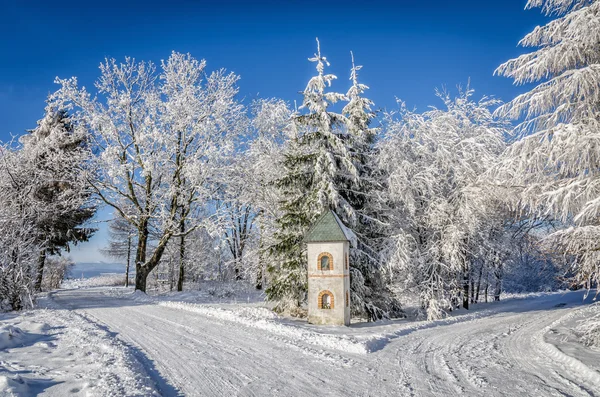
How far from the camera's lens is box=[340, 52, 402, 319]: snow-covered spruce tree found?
17953 millimetres

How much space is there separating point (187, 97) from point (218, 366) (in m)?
19.5

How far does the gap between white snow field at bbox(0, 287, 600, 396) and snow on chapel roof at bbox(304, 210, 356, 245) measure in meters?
3.55

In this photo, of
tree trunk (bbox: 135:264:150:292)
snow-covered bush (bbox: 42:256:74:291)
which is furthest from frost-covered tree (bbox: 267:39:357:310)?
snow-covered bush (bbox: 42:256:74:291)

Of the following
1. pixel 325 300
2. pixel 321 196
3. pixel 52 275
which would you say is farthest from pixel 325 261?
pixel 52 275

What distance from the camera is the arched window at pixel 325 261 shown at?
1574 cm

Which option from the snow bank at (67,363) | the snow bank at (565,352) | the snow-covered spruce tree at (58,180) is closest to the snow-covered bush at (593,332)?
the snow bank at (565,352)

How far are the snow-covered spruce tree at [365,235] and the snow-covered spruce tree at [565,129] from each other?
7.74m

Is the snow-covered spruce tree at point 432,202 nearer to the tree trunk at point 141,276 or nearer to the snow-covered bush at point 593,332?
the snow-covered bush at point 593,332

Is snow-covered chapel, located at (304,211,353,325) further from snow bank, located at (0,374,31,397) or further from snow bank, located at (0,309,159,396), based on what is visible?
snow bank, located at (0,374,31,397)

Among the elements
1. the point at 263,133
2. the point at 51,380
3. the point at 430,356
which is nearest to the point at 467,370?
the point at 430,356

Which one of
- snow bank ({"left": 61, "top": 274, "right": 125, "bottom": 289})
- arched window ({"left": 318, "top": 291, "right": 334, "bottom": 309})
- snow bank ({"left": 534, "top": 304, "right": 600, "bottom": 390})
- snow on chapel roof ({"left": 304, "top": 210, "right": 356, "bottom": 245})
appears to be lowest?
snow bank ({"left": 61, "top": 274, "right": 125, "bottom": 289})

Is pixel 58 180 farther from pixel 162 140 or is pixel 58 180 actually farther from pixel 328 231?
pixel 328 231

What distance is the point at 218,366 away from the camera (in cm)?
855

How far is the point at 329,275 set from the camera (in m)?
15.7
